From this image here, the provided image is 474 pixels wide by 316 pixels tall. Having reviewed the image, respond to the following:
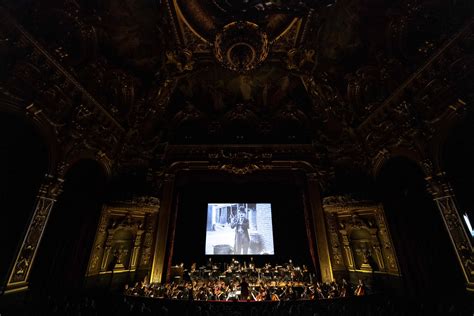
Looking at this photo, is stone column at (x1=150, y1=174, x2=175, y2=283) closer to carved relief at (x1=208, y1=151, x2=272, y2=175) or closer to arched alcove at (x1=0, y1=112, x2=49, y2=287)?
carved relief at (x1=208, y1=151, x2=272, y2=175)

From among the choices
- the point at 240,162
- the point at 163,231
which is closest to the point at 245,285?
the point at 163,231

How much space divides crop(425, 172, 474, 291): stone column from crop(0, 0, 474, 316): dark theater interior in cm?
3

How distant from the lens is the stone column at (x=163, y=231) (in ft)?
25.0

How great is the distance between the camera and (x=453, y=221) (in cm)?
501

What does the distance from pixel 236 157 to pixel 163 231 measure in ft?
14.7

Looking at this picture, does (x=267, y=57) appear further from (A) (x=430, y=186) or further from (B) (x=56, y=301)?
(B) (x=56, y=301)

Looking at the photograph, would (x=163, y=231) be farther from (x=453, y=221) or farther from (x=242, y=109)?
(x=453, y=221)

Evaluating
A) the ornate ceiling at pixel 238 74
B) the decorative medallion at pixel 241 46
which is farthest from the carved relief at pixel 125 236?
the decorative medallion at pixel 241 46

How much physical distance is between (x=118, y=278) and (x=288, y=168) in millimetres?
8099

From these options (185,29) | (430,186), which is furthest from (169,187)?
(430,186)

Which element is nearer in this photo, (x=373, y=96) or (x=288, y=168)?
(x=373, y=96)

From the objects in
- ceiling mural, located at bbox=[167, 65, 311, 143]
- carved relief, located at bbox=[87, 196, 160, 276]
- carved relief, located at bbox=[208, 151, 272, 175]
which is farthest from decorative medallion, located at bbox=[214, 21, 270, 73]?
carved relief, located at bbox=[87, 196, 160, 276]

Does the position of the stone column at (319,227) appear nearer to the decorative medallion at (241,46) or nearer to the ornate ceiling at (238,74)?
the ornate ceiling at (238,74)

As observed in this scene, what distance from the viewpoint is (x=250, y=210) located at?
9.21 m
